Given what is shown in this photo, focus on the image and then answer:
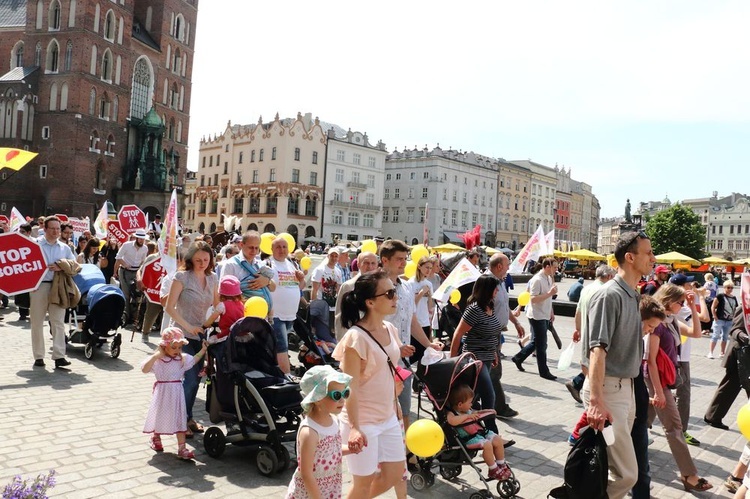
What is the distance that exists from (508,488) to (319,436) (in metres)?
2.06

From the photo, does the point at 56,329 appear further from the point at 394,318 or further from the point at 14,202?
the point at 14,202

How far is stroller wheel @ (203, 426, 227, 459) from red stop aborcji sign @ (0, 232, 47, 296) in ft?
13.4

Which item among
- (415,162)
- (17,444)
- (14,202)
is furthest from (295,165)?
(17,444)

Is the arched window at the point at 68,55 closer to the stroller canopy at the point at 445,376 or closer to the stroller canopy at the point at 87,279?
the stroller canopy at the point at 87,279

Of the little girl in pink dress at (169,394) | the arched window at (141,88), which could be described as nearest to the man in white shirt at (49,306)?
the little girl in pink dress at (169,394)

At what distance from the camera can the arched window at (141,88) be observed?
56.8 m

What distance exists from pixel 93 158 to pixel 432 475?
52.6 m

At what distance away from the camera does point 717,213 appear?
425 feet

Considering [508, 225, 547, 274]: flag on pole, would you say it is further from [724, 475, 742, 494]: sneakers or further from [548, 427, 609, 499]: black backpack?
[548, 427, 609, 499]: black backpack

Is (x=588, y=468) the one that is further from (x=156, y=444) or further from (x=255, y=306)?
(x=255, y=306)

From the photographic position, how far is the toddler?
3.29 meters

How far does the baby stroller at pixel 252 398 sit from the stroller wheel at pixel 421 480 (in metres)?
1.08

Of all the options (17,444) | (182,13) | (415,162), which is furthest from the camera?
(415,162)

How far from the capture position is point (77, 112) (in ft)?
160
